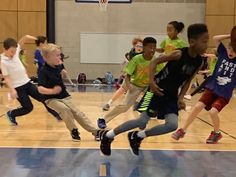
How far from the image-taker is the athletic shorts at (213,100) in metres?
5.84

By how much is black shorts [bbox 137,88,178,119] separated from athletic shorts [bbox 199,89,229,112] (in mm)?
1245

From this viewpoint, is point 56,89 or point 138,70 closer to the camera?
point 56,89

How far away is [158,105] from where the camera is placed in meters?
4.75

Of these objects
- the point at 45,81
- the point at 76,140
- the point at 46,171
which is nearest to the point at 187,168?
the point at 46,171

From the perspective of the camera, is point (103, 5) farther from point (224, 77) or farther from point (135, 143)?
point (135, 143)

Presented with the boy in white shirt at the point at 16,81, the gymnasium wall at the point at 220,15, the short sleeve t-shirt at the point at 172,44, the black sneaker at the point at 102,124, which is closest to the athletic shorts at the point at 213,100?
the black sneaker at the point at 102,124

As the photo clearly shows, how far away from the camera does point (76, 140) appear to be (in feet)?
19.2

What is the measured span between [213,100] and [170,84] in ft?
4.95

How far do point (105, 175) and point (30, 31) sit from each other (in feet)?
47.1

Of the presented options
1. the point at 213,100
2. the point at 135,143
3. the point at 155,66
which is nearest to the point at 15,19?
the point at 213,100

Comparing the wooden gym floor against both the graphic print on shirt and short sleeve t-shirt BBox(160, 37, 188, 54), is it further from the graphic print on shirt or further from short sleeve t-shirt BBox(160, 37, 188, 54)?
short sleeve t-shirt BBox(160, 37, 188, 54)

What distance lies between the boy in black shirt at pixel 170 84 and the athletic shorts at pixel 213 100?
44.0 inches

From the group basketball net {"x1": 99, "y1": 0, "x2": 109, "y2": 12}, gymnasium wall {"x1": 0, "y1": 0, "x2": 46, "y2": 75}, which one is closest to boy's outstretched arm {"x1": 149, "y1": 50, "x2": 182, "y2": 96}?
basketball net {"x1": 99, "y1": 0, "x2": 109, "y2": 12}

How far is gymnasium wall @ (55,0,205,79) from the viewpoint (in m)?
18.0
